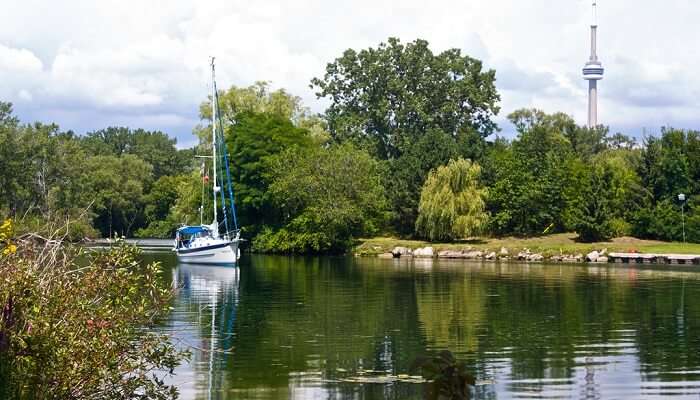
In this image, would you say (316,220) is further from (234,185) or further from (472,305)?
(472,305)

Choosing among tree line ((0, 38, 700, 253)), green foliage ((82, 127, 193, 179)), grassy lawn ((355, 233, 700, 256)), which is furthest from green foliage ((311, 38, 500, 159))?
green foliage ((82, 127, 193, 179))

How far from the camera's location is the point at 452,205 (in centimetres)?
8738

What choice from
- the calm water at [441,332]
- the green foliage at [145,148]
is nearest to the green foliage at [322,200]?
the calm water at [441,332]

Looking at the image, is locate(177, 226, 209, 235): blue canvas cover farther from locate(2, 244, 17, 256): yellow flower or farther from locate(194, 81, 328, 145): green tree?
locate(2, 244, 17, 256): yellow flower

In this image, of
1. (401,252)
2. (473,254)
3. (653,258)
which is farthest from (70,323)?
(401,252)

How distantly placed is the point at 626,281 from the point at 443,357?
163 ft

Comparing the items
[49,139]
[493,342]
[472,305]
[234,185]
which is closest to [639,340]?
[493,342]

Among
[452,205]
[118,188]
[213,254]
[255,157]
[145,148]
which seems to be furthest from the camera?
[145,148]

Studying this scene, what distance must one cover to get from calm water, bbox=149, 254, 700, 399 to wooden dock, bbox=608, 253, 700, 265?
1171 centimetres

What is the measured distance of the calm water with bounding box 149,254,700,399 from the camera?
83.9 ft

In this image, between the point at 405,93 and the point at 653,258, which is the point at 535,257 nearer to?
the point at 653,258

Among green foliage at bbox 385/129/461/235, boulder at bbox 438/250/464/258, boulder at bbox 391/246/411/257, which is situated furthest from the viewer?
green foliage at bbox 385/129/461/235

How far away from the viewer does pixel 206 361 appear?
29062 mm

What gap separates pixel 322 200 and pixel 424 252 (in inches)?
405
